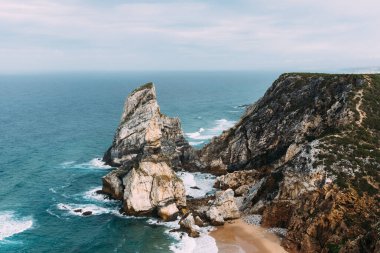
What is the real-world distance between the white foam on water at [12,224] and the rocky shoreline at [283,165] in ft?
50.2

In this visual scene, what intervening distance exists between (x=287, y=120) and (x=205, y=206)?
26499 millimetres

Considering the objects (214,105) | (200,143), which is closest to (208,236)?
(200,143)

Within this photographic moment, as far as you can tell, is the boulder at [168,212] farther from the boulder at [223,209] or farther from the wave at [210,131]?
the wave at [210,131]

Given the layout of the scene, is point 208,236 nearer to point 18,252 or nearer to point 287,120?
point 18,252

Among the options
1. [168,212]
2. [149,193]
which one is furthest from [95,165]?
[168,212]

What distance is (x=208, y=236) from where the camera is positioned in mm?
A: 58719

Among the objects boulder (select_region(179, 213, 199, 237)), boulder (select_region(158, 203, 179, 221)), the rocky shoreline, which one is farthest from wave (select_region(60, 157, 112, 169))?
boulder (select_region(179, 213, 199, 237))

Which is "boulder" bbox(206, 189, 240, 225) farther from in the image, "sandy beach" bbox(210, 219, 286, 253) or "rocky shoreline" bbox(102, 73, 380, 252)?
"sandy beach" bbox(210, 219, 286, 253)

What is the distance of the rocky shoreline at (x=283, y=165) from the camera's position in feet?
178

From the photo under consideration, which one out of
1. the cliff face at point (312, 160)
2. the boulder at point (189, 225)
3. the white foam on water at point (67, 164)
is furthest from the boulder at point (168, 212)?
the white foam on water at point (67, 164)

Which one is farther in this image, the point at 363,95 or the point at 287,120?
the point at 287,120

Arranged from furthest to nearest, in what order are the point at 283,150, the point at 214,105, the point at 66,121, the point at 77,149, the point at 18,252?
the point at 214,105
the point at 66,121
the point at 77,149
the point at 283,150
the point at 18,252

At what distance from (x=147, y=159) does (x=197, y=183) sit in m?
16.5

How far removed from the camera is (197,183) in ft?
265
